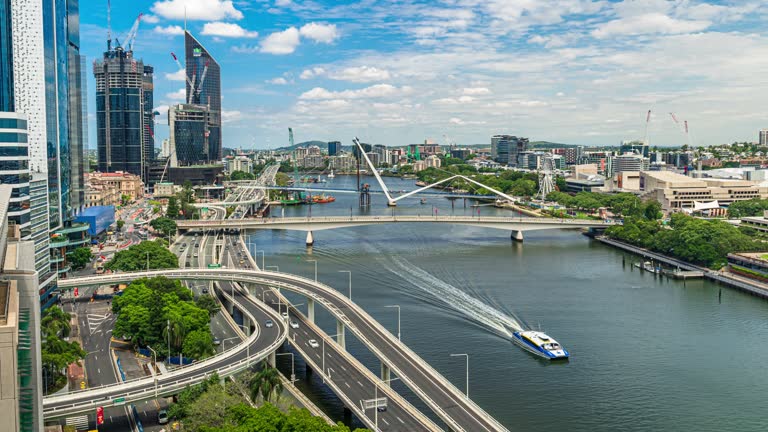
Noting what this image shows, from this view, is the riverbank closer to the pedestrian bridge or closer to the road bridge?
the pedestrian bridge

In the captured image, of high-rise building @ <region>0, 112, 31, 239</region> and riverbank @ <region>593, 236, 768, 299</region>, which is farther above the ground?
high-rise building @ <region>0, 112, 31, 239</region>

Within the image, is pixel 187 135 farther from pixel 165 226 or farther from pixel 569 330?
pixel 569 330

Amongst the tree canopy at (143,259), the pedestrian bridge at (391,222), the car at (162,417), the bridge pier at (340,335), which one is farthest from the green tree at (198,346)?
the pedestrian bridge at (391,222)

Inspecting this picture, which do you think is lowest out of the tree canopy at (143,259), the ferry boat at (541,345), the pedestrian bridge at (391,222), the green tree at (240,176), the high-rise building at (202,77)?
the ferry boat at (541,345)

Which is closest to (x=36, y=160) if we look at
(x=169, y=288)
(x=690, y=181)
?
(x=169, y=288)

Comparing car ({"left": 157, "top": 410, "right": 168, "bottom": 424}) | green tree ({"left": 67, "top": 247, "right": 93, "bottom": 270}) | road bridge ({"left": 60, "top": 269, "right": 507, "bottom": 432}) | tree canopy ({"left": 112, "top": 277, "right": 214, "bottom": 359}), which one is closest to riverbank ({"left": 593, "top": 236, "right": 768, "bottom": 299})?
road bridge ({"left": 60, "top": 269, "right": 507, "bottom": 432})

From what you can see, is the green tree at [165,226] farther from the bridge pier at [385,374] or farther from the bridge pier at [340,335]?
the bridge pier at [385,374]
